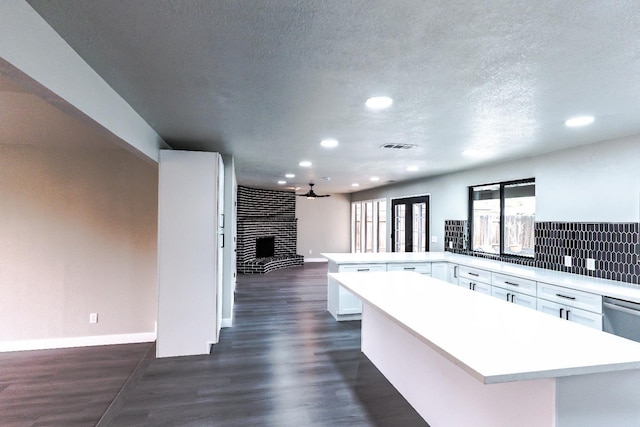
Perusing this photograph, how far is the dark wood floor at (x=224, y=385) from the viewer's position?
243cm

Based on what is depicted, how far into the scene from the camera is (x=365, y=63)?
5.32 feet

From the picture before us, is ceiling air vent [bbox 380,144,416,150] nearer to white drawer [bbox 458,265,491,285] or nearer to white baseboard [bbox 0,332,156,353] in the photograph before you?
white drawer [bbox 458,265,491,285]

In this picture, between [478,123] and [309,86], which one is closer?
[309,86]

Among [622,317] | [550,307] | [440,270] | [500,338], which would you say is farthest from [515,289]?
[500,338]

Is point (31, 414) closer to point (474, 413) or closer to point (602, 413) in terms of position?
point (474, 413)

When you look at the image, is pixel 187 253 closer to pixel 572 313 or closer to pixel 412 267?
pixel 412 267

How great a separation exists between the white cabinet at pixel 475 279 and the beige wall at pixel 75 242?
4.00 meters

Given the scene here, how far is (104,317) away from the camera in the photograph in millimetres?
3955

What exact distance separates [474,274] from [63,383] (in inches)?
180

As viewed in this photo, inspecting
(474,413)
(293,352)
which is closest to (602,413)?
(474,413)

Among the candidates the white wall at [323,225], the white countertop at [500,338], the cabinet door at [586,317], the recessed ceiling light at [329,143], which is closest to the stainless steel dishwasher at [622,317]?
the cabinet door at [586,317]

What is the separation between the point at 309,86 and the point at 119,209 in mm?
3244

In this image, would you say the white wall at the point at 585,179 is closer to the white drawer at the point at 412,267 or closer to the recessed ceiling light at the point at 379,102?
the white drawer at the point at 412,267

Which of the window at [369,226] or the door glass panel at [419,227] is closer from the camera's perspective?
the door glass panel at [419,227]
